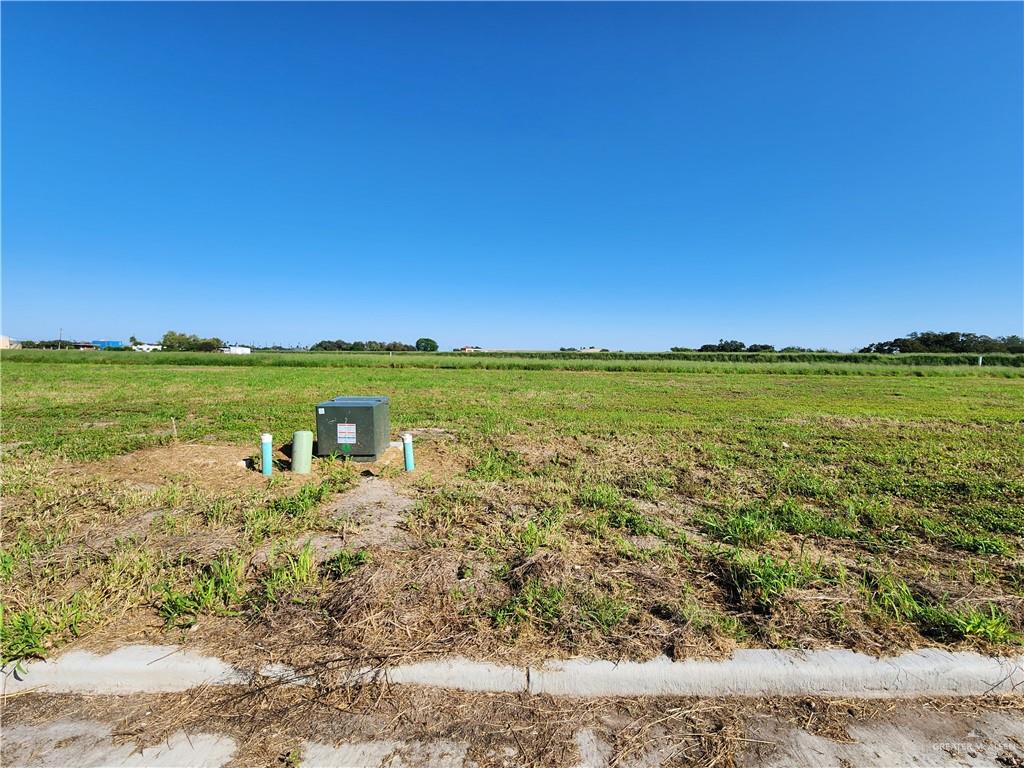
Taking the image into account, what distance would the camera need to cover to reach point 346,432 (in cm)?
623

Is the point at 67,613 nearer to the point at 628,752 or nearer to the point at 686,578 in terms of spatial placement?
the point at 628,752

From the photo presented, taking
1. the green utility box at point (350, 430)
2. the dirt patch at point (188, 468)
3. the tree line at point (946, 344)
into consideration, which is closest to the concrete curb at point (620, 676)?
the dirt patch at point (188, 468)

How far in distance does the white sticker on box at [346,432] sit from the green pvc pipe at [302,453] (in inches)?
20.2

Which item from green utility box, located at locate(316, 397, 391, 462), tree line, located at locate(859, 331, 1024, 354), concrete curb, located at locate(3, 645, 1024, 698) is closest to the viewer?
concrete curb, located at locate(3, 645, 1024, 698)

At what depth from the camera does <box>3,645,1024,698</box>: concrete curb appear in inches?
87.7

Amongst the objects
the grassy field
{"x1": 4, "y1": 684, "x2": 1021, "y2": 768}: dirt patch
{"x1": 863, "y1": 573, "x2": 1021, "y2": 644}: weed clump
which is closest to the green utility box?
the grassy field

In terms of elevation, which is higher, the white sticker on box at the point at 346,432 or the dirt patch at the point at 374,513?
the white sticker on box at the point at 346,432

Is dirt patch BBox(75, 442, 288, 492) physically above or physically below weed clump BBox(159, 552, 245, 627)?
above

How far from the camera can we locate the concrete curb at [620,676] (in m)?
2.23

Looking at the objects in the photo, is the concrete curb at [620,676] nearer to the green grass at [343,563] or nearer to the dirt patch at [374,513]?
the green grass at [343,563]

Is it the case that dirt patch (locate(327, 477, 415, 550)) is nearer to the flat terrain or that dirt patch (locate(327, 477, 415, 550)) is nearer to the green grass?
the flat terrain

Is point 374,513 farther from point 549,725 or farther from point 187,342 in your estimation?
point 187,342

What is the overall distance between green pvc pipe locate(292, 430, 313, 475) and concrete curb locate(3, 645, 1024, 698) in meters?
3.48

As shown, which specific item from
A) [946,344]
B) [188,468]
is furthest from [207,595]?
[946,344]
